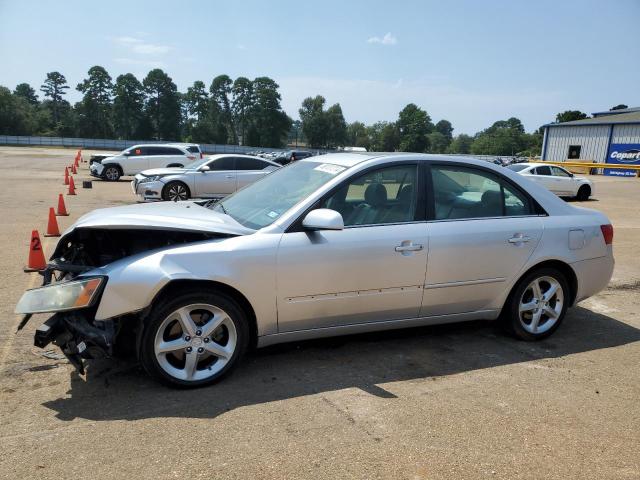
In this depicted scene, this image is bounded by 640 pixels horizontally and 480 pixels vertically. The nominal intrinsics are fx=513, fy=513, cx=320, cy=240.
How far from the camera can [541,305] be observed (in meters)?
4.66

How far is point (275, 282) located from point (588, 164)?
139ft

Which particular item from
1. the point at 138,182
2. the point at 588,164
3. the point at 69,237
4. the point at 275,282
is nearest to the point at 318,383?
the point at 275,282

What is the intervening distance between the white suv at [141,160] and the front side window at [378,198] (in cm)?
2017

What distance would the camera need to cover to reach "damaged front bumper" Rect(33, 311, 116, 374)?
10.8ft

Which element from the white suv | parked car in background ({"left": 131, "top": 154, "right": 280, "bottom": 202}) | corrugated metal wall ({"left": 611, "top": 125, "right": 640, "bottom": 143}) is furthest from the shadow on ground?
corrugated metal wall ({"left": 611, "top": 125, "right": 640, "bottom": 143})

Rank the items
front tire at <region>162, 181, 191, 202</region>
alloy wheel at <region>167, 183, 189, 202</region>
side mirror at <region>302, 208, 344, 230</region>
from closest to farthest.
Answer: side mirror at <region>302, 208, 344, 230</region> < front tire at <region>162, 181, 191, 202</region> < alloy wheel at <region>167, 183, 189, 202</region>

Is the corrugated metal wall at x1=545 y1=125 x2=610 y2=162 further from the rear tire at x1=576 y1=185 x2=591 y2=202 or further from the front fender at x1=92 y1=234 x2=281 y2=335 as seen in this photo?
the front fender at x1=92 y1=234 x2=281 y2=335

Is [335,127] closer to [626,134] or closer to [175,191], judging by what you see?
[626,134]

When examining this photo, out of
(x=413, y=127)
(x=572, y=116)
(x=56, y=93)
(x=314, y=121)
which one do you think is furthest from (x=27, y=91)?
(x=572, y=116)

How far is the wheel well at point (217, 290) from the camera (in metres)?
3.43

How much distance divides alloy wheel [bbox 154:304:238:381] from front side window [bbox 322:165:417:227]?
3.84ft

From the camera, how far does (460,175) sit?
4.43 metres

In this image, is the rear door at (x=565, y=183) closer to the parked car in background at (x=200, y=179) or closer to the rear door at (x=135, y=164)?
the parked car in background at (x=200, y=179)

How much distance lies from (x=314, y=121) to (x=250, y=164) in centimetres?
10423
